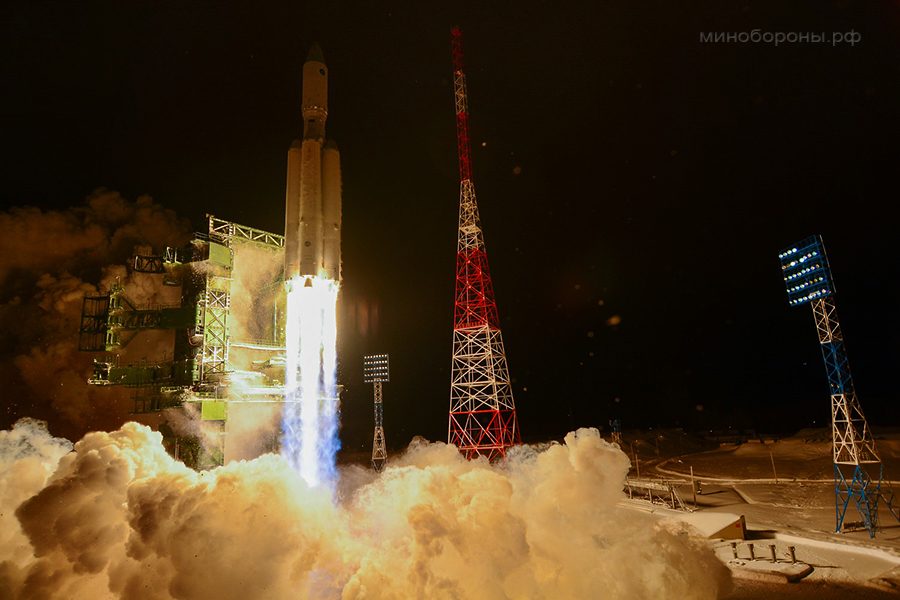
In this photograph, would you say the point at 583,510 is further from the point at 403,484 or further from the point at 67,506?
the point at 67,506

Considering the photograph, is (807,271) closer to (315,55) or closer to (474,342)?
(474,342)

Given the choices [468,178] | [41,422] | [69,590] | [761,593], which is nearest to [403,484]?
[69,590]

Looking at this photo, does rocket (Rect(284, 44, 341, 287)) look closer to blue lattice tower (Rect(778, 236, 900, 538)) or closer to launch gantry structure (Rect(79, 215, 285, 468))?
launch gantry structure (Rect(79, 215, 285, 468))

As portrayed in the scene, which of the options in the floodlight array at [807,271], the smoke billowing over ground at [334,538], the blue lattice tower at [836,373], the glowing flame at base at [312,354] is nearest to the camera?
the smoke billowing over ground at [334,538]

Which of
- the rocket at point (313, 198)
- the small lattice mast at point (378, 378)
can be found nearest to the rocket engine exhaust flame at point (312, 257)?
the rocket at point (313, 198)

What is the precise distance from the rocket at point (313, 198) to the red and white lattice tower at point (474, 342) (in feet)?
26.9

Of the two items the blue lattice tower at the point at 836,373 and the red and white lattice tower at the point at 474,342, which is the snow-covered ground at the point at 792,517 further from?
the red and white lattice tower at the point at 474,342

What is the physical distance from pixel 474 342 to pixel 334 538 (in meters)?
14.2

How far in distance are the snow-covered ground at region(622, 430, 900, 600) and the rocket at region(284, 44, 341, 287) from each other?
42.7 feet

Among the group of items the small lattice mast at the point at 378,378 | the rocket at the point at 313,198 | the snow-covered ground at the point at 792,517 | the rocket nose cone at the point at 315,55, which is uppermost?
the rocket nose cone at the point at 315,55

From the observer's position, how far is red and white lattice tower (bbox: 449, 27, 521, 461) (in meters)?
24.0

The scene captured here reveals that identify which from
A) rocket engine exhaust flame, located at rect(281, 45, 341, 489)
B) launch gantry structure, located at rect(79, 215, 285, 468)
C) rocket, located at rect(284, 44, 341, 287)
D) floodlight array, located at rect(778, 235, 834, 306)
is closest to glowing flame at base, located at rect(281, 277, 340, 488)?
rocket engine exhaust flame, located at rect(281, 45, 341, 489)

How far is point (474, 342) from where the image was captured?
24.8 meters

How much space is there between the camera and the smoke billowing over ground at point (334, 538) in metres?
10.4
